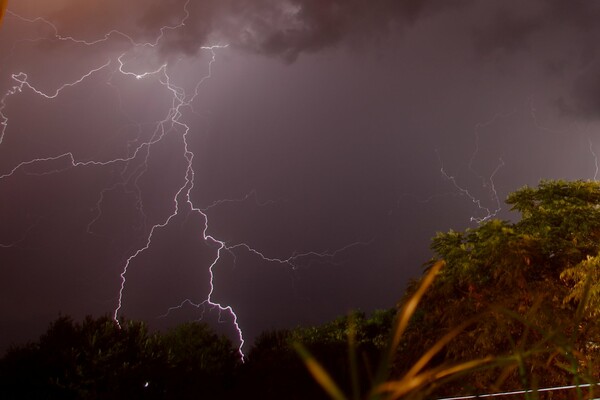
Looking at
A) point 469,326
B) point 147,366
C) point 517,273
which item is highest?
point 147,366

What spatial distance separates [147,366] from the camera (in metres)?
10.3

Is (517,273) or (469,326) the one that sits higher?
(517,273)

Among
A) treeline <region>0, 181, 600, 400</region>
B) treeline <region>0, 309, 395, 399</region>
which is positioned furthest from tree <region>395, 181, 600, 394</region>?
treeline <region>0, 309, 395, 399</region>

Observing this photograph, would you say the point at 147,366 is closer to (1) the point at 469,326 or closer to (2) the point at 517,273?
(1) the point at 469,326

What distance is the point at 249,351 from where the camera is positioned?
1691 centimetres

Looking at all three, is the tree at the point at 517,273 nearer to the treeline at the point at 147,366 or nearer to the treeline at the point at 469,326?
the treeline at the point at 469,326

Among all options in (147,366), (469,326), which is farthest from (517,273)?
(147,366)

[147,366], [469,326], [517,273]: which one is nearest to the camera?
[517,273]

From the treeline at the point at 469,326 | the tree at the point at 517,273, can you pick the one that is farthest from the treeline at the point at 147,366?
the tree at the point at 517,273

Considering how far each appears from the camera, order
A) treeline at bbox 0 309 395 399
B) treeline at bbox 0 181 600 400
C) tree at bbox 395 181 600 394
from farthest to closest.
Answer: treeline at bbox 0 309 395 399
tree at bbox 395 181 600 394
treeline at bbox 0 181 600 400

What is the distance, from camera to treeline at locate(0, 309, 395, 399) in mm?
8758

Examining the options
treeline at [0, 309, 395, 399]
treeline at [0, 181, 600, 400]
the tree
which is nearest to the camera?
treeline at [0, 181, 600, 400]

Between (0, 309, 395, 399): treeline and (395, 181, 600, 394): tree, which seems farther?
(0, 309, 395, 399): treeline

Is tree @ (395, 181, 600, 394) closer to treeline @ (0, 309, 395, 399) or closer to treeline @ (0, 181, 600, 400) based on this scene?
treeline @ (0, 181, 600, 400)
